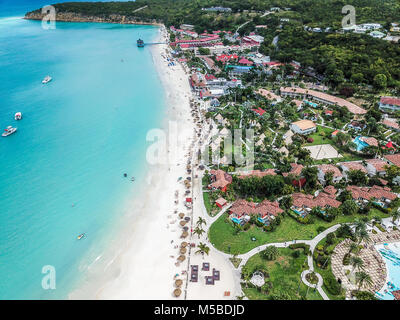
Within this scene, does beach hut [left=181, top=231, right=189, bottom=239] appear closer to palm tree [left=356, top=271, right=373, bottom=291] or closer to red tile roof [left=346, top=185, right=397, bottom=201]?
palm tree [left=356, top=271, right=373, bottom=291]

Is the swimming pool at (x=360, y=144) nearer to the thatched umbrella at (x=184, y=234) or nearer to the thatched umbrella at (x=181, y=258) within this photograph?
the thatched umbrella at (x=184, y=234)

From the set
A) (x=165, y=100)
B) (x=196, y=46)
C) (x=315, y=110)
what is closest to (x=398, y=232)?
(x=315, y=110)

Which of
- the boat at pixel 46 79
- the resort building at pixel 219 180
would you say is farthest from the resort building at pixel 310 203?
the boat at pixel 46 79

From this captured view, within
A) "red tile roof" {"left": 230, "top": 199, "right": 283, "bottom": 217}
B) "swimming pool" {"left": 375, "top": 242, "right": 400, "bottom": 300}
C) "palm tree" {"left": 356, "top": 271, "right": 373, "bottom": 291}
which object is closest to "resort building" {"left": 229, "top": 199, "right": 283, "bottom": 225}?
"red tile roof" {"left": 230, "top": 199, "right": 283, "bottom": 217}

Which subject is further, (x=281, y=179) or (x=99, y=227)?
(x=281, y=179)

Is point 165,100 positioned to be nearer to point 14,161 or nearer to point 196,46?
point 14,161

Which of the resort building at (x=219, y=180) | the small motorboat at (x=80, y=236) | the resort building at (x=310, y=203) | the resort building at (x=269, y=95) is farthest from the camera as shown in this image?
the resort building at (x=269, y=95)
